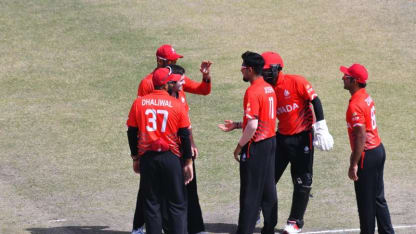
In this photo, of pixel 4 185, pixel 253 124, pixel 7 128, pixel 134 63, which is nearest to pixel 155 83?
pixel 253 124

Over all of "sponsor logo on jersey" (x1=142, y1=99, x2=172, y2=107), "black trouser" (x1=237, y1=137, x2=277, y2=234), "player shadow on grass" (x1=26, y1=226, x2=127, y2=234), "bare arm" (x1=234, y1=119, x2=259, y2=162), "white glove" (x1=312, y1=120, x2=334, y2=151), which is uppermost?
"sponsor logo on jersey" (x1=142, y1=99, x2=172, y2=107)

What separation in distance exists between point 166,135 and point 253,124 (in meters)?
1.13

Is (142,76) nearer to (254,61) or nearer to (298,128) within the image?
(298,128)

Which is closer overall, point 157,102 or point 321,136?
point 157,102

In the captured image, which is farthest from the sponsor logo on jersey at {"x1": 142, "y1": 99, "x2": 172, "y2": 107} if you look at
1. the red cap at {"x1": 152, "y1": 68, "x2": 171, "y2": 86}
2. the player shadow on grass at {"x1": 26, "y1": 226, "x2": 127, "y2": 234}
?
the player shadow on grass at {"x1": 26, "y1": 226, "x2": 127, "y2": 234}

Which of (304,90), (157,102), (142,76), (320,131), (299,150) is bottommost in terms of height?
(299,150)

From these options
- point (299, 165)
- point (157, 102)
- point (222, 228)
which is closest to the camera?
point (157, 102)

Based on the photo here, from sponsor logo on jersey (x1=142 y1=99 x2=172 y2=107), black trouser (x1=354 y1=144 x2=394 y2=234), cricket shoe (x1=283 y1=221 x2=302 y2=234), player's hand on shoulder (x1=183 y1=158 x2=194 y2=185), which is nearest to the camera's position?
sponsor logo on jersey (x1=142 y1=99 x2=172 y2=107)

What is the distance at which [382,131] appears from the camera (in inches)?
597

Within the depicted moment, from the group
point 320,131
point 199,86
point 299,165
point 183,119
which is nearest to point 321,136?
point 320,131

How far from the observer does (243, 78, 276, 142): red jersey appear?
9773 mm

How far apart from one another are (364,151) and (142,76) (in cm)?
927

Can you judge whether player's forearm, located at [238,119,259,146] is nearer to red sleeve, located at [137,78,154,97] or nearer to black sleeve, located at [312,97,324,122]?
black sleeve, located at [312,97,324,122]

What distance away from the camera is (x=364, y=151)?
32.6 ft
